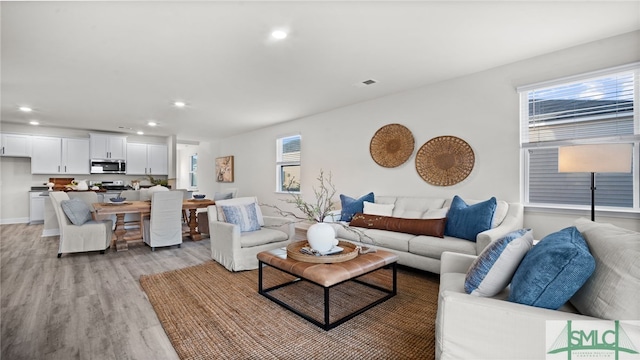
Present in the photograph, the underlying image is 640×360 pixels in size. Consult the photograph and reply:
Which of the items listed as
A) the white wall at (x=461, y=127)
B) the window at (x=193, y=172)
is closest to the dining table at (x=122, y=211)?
the white wall at (x=461, y=127)

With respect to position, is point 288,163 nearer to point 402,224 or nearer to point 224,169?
point 224,169

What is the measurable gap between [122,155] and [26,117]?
82.4 inches

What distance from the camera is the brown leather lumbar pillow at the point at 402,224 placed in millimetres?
3219

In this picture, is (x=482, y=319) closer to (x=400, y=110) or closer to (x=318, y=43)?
(x=318, y=43)

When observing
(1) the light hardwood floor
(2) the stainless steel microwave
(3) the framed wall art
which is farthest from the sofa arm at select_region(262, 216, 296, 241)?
(2) the stainless steel microwave

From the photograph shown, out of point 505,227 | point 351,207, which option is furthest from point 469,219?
point 351,207

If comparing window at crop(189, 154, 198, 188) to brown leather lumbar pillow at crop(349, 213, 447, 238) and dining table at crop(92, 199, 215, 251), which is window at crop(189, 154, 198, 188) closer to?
dining table at crop(92, 199, 215, 251)

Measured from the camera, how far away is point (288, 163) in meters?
6.54

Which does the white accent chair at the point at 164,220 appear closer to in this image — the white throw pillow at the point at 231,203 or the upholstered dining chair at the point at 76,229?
the upholstered dining chair at the point at 76,229

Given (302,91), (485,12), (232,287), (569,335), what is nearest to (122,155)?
(302,91)

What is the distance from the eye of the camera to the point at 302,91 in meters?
4.29

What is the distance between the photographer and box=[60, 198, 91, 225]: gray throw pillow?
13.0ft

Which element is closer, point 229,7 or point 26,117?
point 229,7

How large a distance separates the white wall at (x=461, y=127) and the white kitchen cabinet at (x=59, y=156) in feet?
18.8
